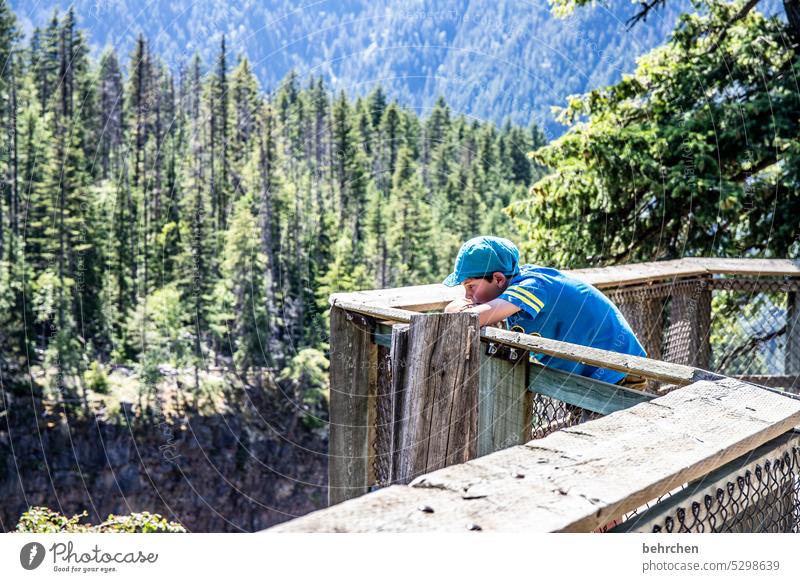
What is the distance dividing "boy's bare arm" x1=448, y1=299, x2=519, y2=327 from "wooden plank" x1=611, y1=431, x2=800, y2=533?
102cm

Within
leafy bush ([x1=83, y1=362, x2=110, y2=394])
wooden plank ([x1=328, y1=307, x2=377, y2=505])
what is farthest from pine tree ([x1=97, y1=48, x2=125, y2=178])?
wooden plank ([x1=328, y1=307, x2=377, y2=505])

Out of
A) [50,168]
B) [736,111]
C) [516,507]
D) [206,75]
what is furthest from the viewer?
[206,75]

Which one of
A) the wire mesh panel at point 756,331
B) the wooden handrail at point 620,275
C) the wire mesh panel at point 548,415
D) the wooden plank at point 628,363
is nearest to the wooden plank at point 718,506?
the wooden plank at point 628,363

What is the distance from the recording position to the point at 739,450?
196 cm

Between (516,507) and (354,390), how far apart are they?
2149mm

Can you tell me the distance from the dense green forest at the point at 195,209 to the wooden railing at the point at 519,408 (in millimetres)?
35007

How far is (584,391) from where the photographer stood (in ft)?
8.44

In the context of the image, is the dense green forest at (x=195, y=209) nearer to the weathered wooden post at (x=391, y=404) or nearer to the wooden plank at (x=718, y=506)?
the weathered wooden post at (x=391, y=404)

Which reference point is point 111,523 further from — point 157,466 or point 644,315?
point 157,466

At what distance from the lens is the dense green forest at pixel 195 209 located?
44.4 metres

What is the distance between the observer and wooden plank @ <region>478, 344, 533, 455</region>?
2.84 m

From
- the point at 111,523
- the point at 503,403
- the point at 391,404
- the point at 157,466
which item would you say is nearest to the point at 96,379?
the point at 157,466

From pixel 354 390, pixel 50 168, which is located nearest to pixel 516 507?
pixel 354 390

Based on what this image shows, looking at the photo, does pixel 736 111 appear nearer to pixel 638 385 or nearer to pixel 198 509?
pixel 638 385
